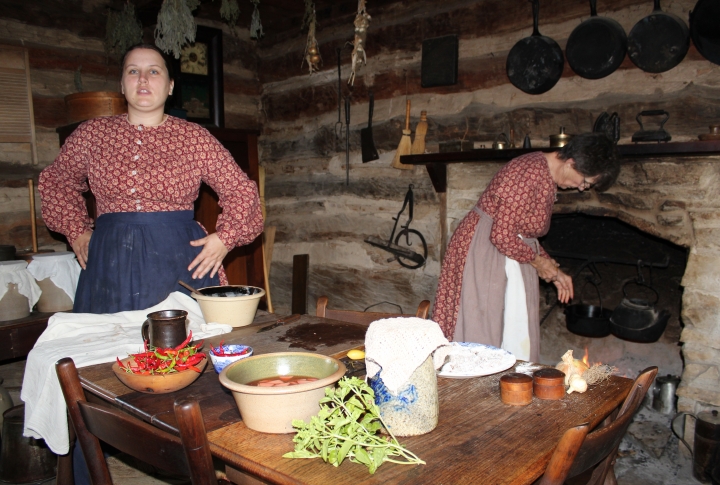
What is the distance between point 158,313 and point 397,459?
870 mm

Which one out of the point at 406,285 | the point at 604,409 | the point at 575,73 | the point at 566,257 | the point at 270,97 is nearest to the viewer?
the point at 604,409

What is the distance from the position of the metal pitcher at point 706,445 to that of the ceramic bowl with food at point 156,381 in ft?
8.35

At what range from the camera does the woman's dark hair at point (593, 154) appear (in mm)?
2748

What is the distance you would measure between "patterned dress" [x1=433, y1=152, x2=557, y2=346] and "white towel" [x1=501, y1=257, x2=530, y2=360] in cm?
4

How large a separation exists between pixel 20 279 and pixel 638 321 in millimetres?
3371

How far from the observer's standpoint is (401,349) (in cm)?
114

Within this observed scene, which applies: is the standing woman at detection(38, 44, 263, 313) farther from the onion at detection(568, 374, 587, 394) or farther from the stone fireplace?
the stone fireplace

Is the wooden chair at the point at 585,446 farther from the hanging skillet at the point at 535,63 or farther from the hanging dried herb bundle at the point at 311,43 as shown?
the hanging dried herb bundle at the point at 311,43

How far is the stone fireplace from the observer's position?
2.91m

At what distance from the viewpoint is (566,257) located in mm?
3938

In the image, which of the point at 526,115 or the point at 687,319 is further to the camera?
the point at 526,115

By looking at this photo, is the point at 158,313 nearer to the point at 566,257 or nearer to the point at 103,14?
the point at 566,257

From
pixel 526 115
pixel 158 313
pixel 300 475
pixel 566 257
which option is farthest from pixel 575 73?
pixel 300 475

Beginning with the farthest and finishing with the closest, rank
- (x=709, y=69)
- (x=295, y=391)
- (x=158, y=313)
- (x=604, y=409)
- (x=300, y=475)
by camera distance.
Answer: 1. (x=709, y=69)
2. (x=158, y=313)
3. (x=604, y=409)
4. (x=295, y=391)
5. (x=300, y=475)
